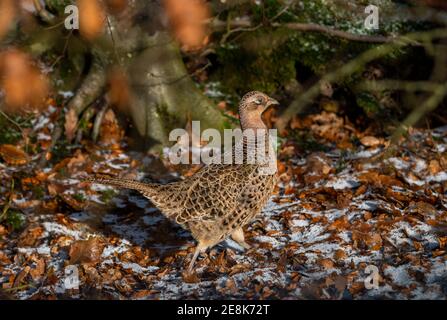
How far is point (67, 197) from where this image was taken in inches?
261

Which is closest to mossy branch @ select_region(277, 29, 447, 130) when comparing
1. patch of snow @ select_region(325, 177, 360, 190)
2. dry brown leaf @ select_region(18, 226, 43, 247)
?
patch of snow @ select_region(325, 177, 360, 190)

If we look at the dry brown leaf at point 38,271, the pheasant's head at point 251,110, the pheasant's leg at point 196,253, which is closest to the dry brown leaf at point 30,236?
the dry brown leaf at point 38,271

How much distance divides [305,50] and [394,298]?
4476 millimetres

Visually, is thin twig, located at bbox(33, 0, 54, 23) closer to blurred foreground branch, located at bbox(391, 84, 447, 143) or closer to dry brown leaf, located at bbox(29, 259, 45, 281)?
dry brown leaf, located at bbox(29, 259, 45, 281)

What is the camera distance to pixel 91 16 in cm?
696

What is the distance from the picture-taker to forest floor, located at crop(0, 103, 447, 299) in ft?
16.2

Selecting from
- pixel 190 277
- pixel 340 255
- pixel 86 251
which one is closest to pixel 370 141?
pixel 340 255

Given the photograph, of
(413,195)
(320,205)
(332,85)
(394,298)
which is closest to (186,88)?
(332,85)

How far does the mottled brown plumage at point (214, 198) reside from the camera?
522 centimetres

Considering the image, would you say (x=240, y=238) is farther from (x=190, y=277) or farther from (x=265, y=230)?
(x=190, y=277)

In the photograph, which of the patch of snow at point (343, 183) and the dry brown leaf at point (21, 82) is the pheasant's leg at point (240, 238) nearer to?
the patch of snow at point (343, 183)

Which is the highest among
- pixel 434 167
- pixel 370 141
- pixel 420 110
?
pixel 420 110

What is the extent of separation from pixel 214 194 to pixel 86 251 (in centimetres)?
147

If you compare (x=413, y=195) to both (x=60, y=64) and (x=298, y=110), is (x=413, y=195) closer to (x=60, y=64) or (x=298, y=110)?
(x=298, y=110)
